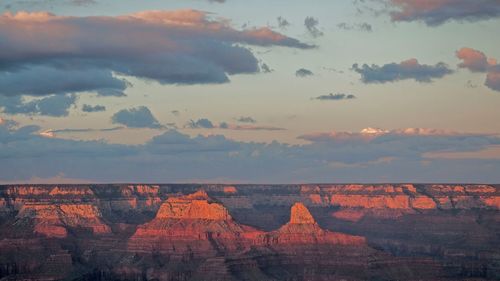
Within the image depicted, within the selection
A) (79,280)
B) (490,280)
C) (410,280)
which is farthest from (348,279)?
(79,280)

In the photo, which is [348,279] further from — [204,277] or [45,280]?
[45,280]

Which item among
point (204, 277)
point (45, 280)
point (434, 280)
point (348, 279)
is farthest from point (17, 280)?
point (434, 280)

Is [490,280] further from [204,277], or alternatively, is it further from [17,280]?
[17,280]

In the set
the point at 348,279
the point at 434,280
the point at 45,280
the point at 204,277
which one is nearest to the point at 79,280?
the point at 45,280

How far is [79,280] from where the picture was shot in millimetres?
199375

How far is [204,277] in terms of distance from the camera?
7849 inches

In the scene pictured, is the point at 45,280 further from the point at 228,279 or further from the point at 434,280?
the point at 434,280

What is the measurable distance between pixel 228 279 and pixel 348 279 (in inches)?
750

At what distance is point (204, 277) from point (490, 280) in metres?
45.3

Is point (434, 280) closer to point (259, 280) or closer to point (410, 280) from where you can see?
point (410, 280)

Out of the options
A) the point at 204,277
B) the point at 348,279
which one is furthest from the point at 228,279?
the point at 348,279

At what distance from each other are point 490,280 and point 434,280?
30.3 ft

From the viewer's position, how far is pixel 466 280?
19588 cm

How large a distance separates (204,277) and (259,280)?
Answer: 8759 millimetres
